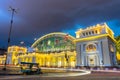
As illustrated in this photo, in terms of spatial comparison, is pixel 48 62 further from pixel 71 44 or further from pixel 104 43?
pixel 104 43

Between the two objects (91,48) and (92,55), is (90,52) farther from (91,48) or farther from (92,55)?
(91,48)

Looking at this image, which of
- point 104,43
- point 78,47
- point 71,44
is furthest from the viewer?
point 71,44

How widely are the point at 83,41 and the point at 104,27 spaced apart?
11.2 metres

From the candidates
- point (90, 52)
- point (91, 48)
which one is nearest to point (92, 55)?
point (90, 52)

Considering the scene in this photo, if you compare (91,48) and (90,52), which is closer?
(90,52)

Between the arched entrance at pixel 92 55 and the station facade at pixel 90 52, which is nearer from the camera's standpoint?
the station facade at pixel 90 52

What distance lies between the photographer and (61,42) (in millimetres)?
96125

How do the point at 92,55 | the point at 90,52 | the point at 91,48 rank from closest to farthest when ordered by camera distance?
the point at 92,55 → the point at 90,52 → the point at 91,48

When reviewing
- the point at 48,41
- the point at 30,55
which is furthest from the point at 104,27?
the point at 48,41

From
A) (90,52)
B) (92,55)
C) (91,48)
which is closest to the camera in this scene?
(92,55)

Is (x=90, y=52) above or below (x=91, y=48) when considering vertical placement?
below

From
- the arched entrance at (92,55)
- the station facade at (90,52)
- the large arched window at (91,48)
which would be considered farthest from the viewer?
the large arched window at (91,48)

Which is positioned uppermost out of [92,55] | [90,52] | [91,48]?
[91,48]

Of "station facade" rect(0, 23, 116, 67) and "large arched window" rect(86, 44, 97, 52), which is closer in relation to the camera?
"station facade" rect(0, 23, 116, 67)
